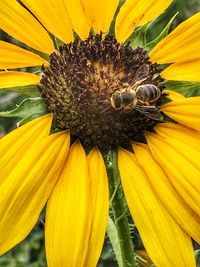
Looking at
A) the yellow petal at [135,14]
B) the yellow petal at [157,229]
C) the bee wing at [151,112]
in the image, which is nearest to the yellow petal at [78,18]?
the yellow petal at [135,14]

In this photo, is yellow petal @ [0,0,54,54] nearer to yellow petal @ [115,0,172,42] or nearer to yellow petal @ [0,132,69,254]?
yellow petal @ [115,0,172,42]

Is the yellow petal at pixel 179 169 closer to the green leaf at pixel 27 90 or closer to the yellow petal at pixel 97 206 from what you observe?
the yellow petal at pixel 97 206

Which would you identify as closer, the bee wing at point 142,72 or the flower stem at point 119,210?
the flower stem at point 119,210

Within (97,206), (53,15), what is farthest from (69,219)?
(53,15)

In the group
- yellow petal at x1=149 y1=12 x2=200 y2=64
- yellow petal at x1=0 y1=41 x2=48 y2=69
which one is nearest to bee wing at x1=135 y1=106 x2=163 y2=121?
yellow petal at x1=149 y1=12 x2=200 y2=64

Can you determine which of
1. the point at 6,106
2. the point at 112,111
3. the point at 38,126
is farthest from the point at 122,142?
the point at 6,106

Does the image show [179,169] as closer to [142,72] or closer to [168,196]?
[168,196]
